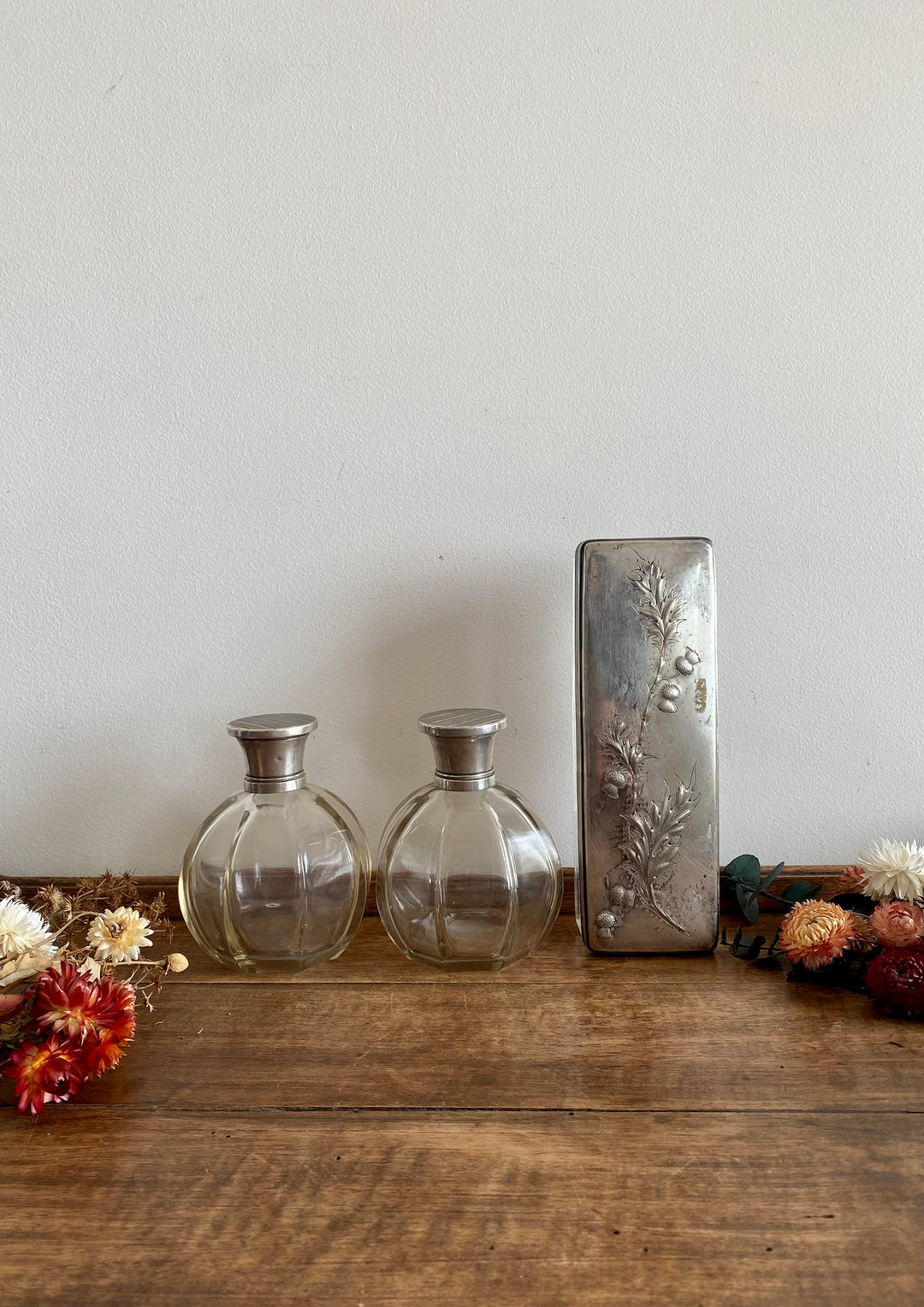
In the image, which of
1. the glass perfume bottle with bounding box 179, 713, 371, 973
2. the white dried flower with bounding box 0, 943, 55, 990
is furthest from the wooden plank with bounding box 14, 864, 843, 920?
the white dried flower with bounding box 0, 943, 55, 990

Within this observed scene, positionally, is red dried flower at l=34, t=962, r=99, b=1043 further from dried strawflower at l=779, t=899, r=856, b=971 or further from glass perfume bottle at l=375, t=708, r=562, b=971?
dried strawflower at l=779, t=899, r=856, b=971

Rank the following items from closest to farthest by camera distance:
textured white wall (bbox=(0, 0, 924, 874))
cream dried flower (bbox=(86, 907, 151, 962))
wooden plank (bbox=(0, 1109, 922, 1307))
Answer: wooden plank (bbox=(0, 1109, 922, 1307)) → cream dried flower (bbox=(86, 907, 151, 962)) → textured white wall (bbox=(0, 0, 924, 874))

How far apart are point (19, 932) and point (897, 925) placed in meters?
0.61

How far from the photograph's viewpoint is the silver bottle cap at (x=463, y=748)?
697mm

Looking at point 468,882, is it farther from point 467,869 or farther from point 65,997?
point 65,997

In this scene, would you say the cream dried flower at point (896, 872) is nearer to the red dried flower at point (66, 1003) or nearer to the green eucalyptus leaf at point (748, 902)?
the green eucalyptus leaf at point (748, 902)

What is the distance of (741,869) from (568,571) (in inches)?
11.7

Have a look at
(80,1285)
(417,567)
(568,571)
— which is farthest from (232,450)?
(80,1285)

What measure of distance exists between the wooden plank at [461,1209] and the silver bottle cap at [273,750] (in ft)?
0.82

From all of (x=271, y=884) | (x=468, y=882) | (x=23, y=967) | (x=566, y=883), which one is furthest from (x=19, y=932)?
(x=566, y=883)

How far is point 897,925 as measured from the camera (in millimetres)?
673

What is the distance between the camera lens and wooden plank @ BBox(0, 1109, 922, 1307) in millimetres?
411

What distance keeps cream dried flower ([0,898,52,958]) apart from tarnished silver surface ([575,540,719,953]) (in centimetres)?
40

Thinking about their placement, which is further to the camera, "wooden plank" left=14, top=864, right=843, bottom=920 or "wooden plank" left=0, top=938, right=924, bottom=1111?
"wooden plank" left=14, top=864, right=843, bottom=920
